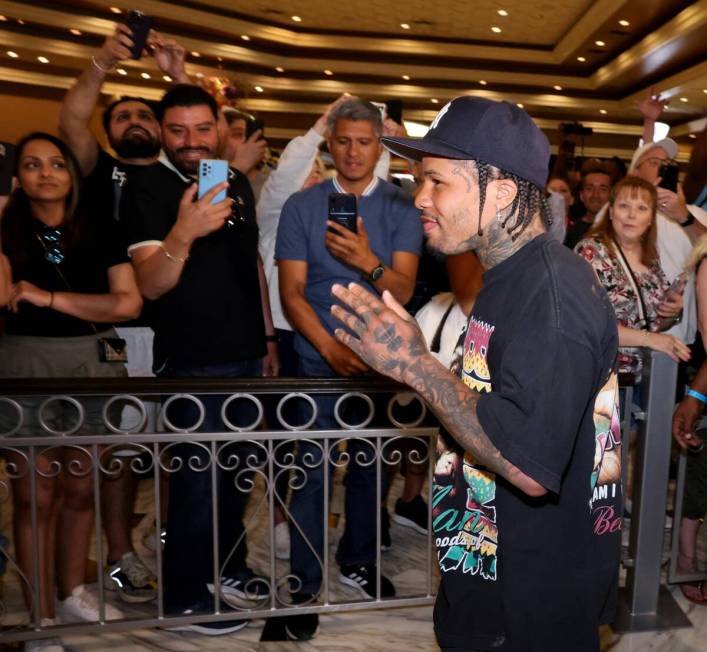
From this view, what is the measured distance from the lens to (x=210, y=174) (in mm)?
2385

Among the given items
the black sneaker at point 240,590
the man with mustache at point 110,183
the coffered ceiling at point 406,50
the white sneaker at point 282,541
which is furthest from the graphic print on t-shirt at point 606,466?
the coffered ceiling at point 406,50

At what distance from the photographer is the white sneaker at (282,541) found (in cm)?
325

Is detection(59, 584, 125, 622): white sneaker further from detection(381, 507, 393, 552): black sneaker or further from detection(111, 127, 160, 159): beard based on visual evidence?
detection(111, 127, 160, 159): beard

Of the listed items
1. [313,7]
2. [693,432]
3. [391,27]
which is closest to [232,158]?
[693,432]

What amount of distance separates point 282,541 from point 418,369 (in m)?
2.30

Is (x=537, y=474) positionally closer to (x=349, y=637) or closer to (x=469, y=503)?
(x=469, y=503)

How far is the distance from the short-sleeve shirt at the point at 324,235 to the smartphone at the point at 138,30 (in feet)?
2.82

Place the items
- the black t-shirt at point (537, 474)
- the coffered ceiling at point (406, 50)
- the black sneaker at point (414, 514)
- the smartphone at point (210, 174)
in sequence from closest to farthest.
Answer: the black t-shirt at point (537, 474) < the smartphone at point (210, 174) < the black sneaker at point (414, 514) < the coffered ceiling at point (406, 50)

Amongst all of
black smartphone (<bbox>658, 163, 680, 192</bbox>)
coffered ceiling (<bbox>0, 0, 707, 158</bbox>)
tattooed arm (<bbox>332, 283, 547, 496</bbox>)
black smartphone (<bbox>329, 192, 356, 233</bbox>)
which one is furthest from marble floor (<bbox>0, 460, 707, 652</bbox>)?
coffered ceiling (<bbox>0, 0, 707, 158</bbox>)

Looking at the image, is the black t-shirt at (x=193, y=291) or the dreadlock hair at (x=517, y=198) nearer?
the dreadlock hair at (x=517, y=198)

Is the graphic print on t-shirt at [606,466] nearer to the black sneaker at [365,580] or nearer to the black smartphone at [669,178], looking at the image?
the black sneaker at [365,580]

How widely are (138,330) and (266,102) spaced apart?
10859mm

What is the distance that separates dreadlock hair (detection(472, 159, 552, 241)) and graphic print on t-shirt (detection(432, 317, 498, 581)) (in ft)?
0.61

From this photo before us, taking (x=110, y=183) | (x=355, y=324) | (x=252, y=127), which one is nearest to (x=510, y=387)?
(x=355, y=324)
